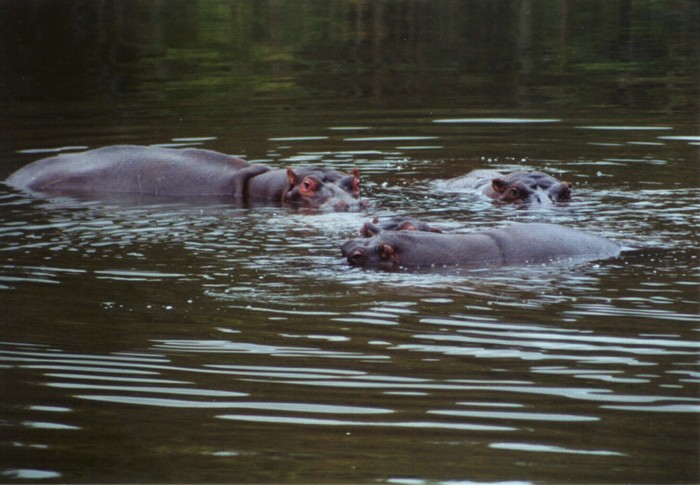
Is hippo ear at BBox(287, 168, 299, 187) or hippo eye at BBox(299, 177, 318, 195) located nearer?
hippo eye at BBox(299, 177, 318, 195)

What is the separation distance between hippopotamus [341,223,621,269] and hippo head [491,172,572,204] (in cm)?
210

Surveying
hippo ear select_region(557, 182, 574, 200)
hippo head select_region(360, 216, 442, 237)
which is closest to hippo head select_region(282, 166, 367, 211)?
hippo ear select_region(557, 182, 574, 200)

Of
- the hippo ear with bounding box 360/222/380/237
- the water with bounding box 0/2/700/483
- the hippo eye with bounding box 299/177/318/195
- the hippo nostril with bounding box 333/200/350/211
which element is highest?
the hippo ear with bounding box 360/222/380/237

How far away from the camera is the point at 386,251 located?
325 inches

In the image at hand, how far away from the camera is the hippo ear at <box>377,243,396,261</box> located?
825 centimetres

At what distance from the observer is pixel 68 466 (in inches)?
198

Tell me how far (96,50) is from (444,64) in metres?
6.56

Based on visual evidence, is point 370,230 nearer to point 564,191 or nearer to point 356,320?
point 356,320

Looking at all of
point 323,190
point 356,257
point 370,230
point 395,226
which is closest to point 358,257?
point 356,257

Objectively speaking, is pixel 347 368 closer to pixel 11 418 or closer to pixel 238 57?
pixel 11 418

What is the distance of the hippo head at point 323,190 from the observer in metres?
10.8

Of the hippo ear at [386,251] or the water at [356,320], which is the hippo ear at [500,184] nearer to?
the water at [356,320]

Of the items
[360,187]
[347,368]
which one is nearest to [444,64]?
[360,187]

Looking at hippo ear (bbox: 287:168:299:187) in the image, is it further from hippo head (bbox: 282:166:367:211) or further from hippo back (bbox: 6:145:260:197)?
hippo back (bbox: 6:145:260:197)
